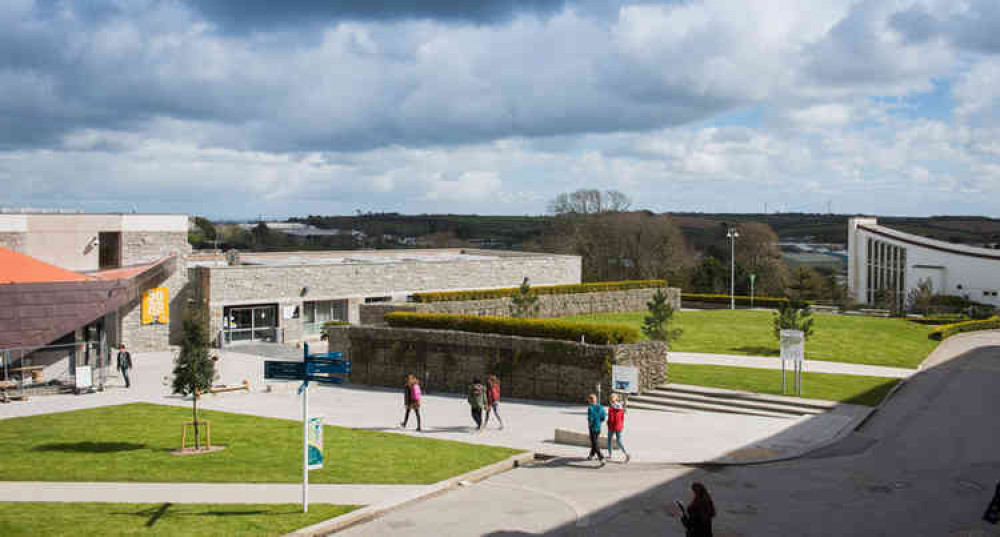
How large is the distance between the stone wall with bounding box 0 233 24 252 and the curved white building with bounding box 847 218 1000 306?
62.6m

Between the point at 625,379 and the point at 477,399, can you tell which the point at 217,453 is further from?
the point at 625,379

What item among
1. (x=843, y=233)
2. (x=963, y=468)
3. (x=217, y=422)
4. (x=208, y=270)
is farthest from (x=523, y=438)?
(x=843, y=233)

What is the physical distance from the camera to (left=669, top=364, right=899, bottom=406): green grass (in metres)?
23.1

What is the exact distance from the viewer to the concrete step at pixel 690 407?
71.2 ft

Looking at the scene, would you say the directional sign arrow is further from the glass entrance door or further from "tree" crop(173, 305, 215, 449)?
the glass entrance door

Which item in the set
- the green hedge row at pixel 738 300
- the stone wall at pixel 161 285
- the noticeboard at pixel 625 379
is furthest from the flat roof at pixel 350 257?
the noticeboard at pixel 625 379

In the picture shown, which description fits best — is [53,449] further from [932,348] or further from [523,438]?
[932,348]

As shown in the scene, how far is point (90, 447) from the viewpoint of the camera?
16.9 m

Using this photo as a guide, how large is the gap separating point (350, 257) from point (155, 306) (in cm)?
1858

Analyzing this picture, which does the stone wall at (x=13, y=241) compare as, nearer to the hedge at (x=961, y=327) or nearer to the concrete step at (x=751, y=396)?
the concrete step at (x=751, y=396)

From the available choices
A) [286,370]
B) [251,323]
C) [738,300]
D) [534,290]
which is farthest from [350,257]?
[286,370]

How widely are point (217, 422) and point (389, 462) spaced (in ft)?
22.0

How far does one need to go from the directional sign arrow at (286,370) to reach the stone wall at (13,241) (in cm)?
2919

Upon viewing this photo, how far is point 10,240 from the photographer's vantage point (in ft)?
115
